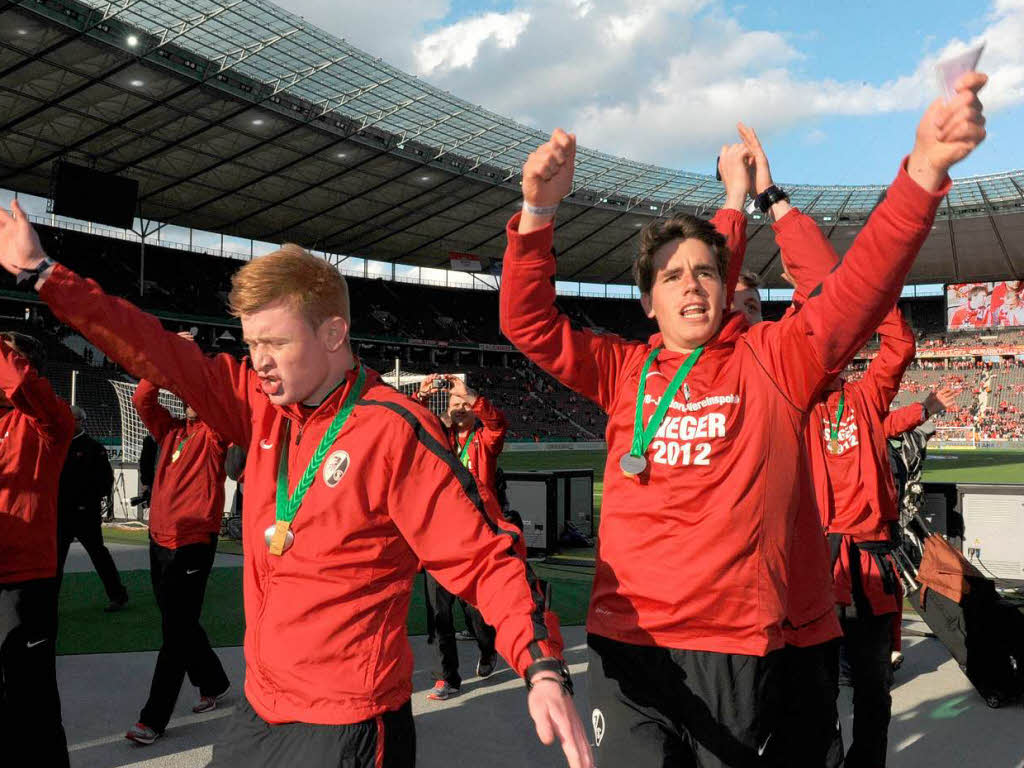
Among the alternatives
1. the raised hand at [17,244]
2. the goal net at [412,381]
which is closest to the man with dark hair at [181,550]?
the goal net at [412,381]

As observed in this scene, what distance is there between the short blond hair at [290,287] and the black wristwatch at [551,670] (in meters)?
1.06

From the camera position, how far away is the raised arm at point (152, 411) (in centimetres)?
543

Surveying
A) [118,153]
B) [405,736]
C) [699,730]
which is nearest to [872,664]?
[699,730]

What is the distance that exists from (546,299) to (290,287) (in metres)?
0.74

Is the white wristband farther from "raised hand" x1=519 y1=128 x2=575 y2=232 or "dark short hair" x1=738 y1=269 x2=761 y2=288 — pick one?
"dark short hair" x1=738 y1=269 x2=761 y2=288

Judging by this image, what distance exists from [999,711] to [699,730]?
436 cm

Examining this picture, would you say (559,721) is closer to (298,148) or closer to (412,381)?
(412,381)

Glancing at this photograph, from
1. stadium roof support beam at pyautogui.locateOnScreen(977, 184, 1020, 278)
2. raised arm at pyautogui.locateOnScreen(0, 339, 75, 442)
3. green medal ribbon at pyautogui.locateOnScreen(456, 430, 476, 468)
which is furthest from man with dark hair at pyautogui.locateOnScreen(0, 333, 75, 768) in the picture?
stadium roof support beam at pyautogui.locateOnScreen(977, 184, 1020, 278)

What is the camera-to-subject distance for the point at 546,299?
2498 mm

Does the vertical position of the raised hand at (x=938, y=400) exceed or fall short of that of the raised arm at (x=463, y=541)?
it exceeds it

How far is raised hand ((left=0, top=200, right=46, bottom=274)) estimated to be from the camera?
7.16 ft

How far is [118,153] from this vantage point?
107 feet

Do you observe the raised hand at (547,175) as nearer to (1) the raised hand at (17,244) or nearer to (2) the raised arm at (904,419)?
(1) the raised hand at (17,244)

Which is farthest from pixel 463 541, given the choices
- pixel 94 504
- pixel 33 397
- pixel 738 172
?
pixel 94 504
